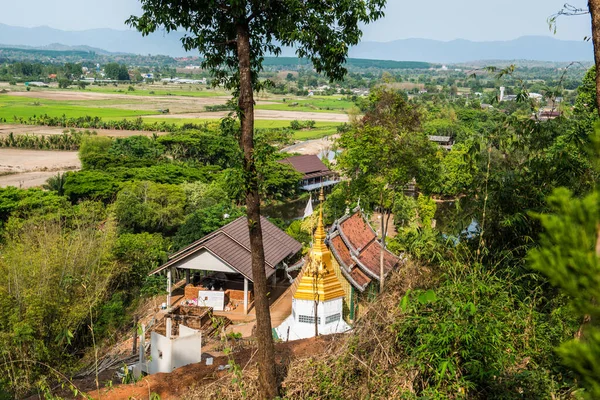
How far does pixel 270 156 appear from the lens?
20.5 ft

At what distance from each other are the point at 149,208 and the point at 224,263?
9.40 m

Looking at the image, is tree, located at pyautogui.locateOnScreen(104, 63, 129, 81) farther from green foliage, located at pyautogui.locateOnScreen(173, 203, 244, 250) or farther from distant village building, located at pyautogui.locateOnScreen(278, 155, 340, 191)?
green foliage, located at pyautogui.locateOnScreen(173, 203, 244, 250)

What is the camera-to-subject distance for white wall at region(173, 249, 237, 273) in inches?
676

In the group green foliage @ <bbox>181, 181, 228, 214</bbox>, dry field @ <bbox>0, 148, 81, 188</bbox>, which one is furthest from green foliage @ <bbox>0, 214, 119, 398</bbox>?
dry field @ <bbox>0, 148, 81, 188</bbox>

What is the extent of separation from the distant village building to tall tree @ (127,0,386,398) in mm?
33317

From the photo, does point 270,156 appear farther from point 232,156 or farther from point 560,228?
point 560,228

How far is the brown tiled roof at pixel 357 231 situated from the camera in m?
15.8

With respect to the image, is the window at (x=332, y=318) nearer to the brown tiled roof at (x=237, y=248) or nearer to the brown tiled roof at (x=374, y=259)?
the brown tiled roof at (x=374, y=259)

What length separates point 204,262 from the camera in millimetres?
17297

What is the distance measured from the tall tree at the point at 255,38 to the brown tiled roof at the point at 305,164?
3338 centimetres

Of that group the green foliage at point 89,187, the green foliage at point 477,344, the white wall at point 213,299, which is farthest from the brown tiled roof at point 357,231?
the green foliage at point 89,187

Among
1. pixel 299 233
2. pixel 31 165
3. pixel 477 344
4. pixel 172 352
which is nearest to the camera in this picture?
pixel 477 344

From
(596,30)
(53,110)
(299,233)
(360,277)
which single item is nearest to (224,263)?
(360,277)

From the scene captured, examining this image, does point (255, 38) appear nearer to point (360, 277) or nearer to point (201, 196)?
point (360, 277)
